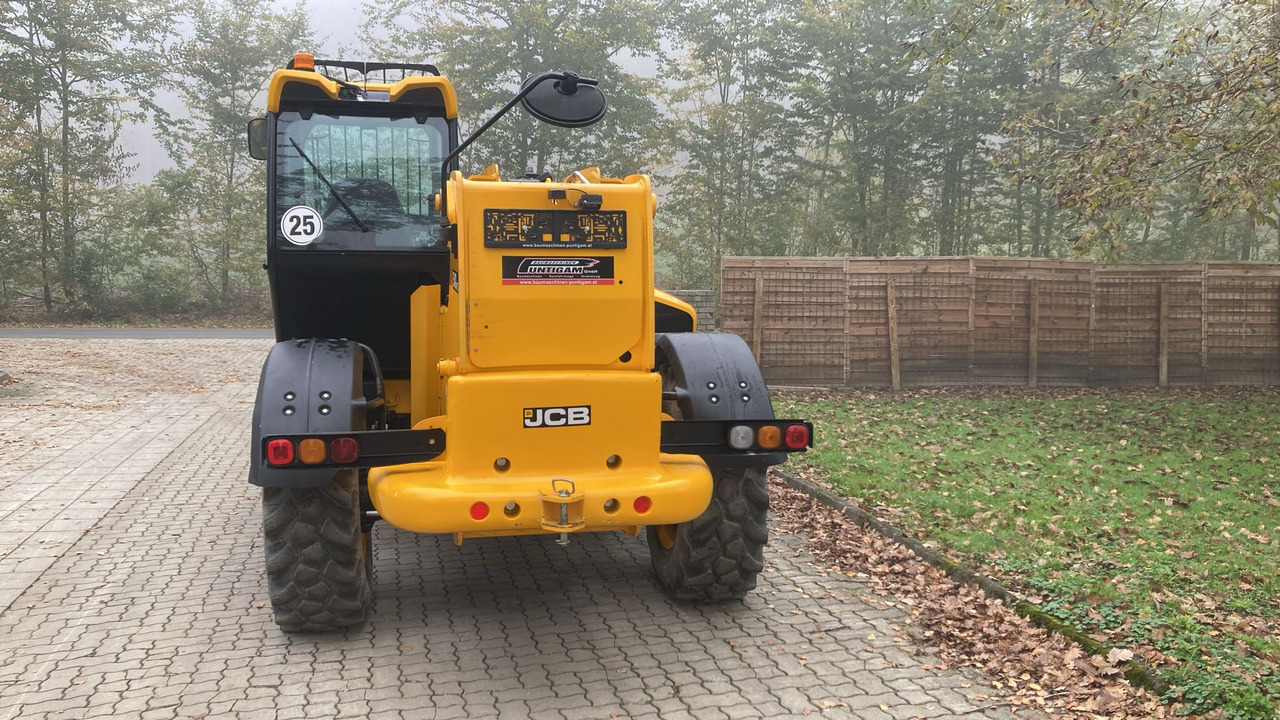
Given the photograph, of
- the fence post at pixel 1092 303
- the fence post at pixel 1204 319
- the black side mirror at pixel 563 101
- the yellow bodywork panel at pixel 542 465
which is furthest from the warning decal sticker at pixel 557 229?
Answer: the fence post at pixel 1204 319

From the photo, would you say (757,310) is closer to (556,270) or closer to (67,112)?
(556,270)

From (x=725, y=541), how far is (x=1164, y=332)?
40.4ft

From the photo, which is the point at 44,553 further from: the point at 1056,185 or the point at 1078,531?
the point at 1056,185

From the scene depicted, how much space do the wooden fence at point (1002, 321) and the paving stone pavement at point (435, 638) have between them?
7.44 m

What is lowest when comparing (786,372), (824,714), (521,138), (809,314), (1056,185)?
(824,714)

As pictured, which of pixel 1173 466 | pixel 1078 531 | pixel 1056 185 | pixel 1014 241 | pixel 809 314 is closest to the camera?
pixel 1078 531

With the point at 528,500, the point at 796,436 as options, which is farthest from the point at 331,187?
the point at 796,436

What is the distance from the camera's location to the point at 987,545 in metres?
5.55

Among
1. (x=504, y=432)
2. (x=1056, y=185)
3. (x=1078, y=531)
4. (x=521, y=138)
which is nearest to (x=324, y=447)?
(x=504, y=432)

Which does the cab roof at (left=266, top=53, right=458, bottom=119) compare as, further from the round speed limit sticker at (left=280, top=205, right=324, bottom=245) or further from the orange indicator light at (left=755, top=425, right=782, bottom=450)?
the orange indicator light at (left=755, top=425, right=782, bottom=450)

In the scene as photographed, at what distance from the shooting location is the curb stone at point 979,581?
3.82m

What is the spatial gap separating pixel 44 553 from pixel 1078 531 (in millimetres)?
6640

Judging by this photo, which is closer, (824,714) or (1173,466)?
(824,714)

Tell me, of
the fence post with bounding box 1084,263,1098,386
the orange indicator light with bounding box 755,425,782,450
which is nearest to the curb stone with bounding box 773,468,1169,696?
the orange indicator light with bounding box 755,425,782,450
